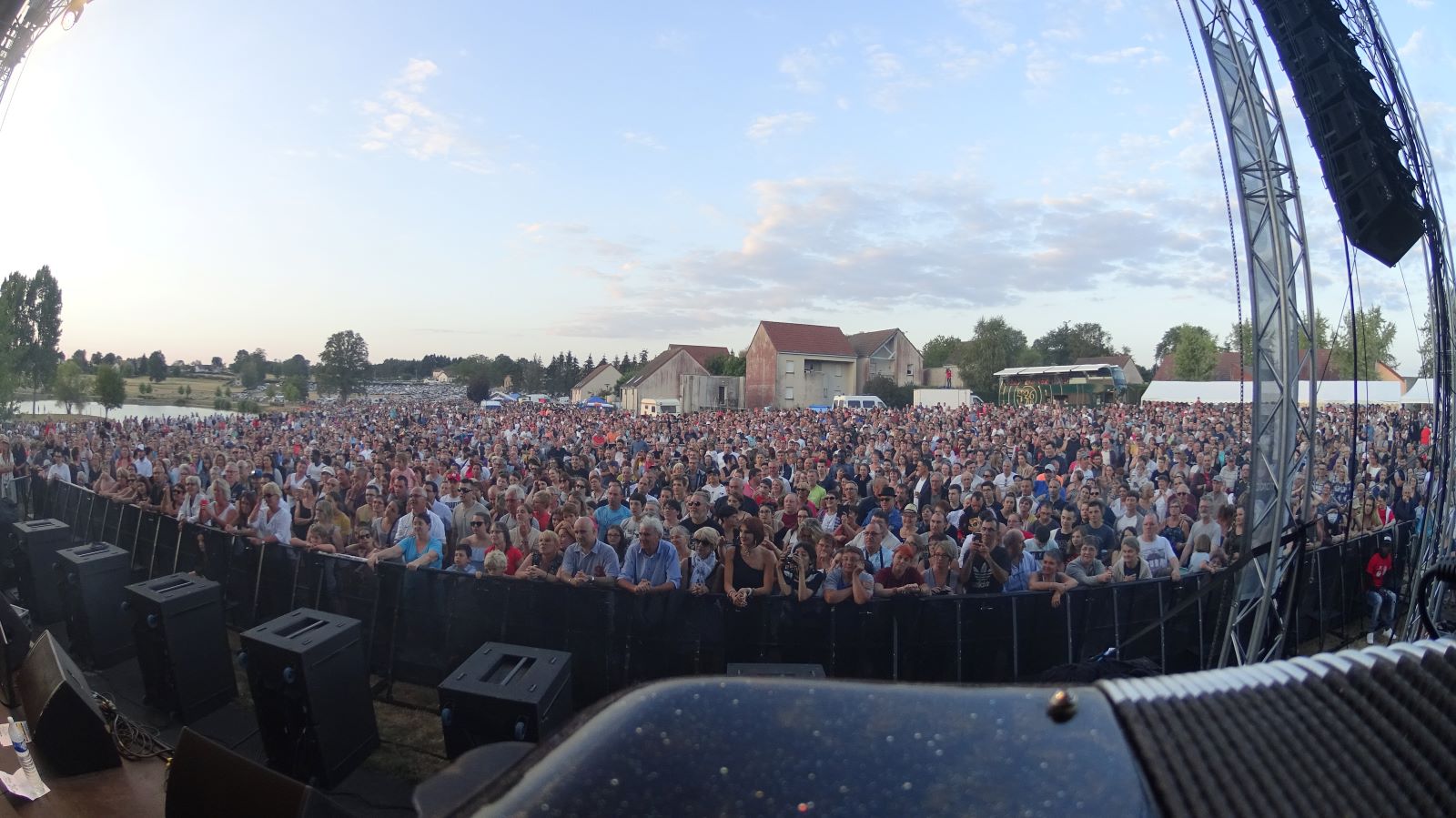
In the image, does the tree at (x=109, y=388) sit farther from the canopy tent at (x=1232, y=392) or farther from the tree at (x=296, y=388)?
the canopy tent at (x=1232, y=392)

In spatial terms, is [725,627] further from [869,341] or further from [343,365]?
[869,341]

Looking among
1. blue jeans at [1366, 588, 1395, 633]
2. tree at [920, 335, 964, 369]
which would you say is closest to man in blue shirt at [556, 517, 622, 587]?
blue jeans at [1366, 588, 1395, 633]

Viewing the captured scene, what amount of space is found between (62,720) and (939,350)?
3350 inches

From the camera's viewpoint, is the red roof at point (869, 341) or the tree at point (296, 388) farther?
the red roof at point (869, 341)

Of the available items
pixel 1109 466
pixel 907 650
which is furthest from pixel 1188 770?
pixel 1109 466

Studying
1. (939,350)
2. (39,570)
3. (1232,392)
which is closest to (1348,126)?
(39,570)

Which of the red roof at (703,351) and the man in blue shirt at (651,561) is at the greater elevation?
the red roof at (703,351)

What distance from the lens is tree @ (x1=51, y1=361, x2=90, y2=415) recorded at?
28562 millimetres

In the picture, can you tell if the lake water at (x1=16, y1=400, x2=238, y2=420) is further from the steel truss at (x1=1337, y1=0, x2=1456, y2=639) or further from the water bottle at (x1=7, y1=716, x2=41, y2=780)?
the steel truss at (x1=1337, y1=0, x2=1456, y2=639)

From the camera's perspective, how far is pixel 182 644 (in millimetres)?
5336

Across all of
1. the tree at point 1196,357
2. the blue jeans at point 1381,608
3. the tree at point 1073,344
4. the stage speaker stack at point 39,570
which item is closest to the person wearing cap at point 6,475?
the stage speaker stack at point 39,570

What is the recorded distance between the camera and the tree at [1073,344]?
261 ft

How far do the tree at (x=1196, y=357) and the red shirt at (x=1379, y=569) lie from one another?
51143mm

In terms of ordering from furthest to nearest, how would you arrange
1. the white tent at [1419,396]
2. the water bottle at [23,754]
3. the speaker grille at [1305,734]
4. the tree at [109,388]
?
the tree at [109,388] < the white tent at [1419,396] < the water bottle at [23,754] < the speaker grille at [1305,734]
